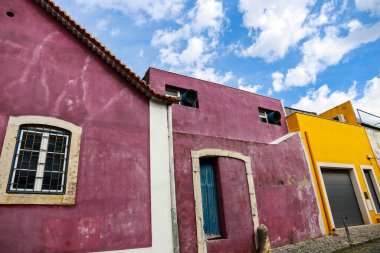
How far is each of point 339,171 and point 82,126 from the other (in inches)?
514

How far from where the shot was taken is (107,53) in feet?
24.5

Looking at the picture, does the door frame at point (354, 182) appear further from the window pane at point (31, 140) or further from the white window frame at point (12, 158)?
the window pane at point (31, 140)

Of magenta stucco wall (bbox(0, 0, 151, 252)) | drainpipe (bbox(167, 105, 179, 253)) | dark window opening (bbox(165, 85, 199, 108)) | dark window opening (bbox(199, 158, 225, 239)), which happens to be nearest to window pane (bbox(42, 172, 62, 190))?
magenta stucco wall (bbox(0, 0, 151, 252))

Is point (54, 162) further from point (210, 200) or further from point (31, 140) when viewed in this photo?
point (210, 200)

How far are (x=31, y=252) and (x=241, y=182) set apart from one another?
20.9ft

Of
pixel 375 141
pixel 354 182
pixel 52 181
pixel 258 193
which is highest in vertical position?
pixel 375 141

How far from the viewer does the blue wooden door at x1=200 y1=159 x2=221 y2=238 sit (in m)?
8.20

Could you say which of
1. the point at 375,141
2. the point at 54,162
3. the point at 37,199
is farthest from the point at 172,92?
the point at 375,141

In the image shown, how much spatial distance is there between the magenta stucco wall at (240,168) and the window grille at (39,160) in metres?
3.20

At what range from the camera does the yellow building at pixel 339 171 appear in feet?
40.2

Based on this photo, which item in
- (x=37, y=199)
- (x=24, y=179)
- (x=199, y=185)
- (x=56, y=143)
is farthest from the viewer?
(x=199, y=185)

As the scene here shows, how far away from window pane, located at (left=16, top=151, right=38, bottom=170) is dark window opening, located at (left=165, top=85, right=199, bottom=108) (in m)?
6.73

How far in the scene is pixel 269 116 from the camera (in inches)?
560

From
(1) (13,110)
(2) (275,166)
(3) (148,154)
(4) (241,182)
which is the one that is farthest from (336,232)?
(1) (13,110)
